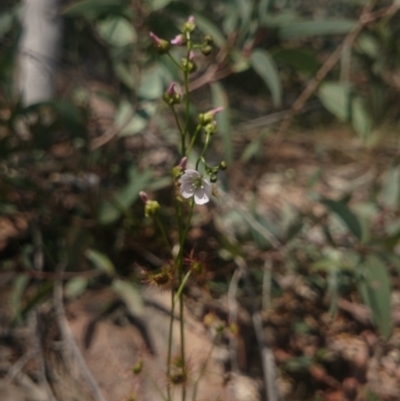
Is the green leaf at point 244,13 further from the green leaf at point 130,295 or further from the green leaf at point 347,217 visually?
the green leaf at point 130,295

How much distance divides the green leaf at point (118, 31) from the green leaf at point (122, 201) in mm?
311

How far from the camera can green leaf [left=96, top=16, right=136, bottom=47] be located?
172cm

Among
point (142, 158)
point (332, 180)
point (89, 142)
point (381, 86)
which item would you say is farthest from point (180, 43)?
point (332, 180)

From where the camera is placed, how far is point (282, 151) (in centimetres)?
261

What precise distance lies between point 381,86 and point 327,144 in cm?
49

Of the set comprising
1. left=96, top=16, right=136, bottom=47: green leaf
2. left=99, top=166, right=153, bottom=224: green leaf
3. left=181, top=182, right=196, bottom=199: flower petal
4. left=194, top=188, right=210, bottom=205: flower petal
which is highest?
left=96, top=16, right=136, bottom=47: green leaf

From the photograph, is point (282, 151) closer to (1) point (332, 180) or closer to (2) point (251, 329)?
(1) point (332, 180)

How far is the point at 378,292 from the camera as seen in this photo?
1.50 metres

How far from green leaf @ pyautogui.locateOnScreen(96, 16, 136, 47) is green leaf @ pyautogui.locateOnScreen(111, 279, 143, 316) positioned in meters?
0.55

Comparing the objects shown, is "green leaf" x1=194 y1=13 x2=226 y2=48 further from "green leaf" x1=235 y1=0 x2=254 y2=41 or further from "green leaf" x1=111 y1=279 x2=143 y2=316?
"green leaf" x1=111 y1=279 x2=143 y2=316

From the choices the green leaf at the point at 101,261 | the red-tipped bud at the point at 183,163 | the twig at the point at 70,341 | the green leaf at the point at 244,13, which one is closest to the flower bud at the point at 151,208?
the red-tipped bud at the point at 183,163

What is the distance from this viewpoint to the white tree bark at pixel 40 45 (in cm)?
190

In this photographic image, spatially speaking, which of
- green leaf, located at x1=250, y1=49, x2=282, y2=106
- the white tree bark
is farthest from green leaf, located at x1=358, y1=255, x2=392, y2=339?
the white tree bark

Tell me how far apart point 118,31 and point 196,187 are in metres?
0.90
